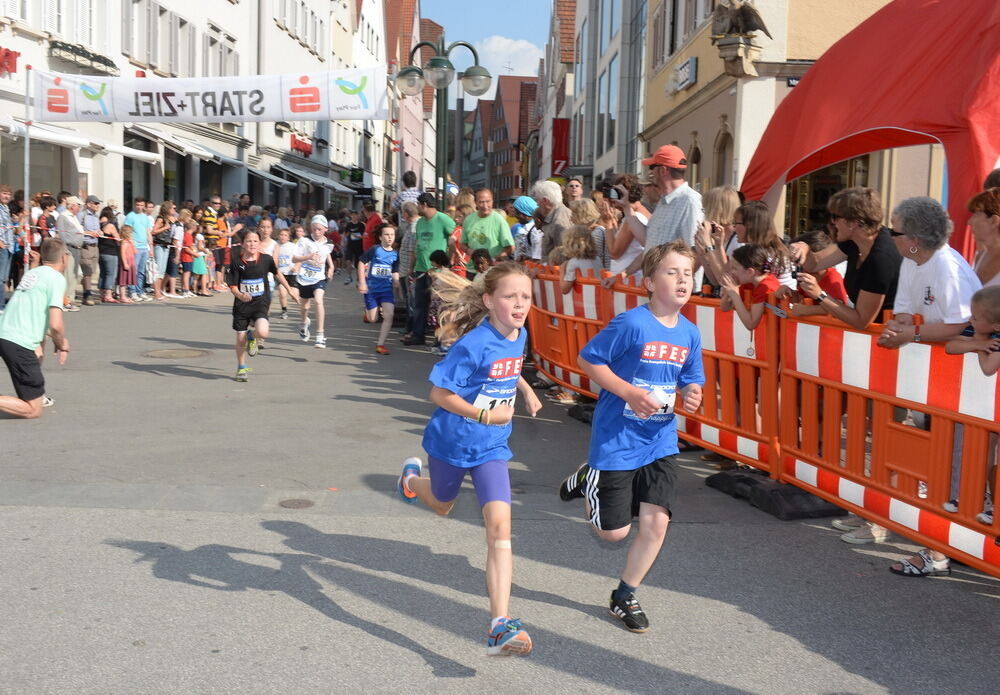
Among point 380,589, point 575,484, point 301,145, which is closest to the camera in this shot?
point 380,589

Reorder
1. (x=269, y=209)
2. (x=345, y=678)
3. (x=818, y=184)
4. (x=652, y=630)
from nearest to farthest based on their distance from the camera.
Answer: (x=345, y=678) → (x=652, y=630) → (x=818, y=184) → (x=269, y=209)

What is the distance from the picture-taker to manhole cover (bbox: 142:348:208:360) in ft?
41.7

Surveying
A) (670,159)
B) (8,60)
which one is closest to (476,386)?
(670,159)

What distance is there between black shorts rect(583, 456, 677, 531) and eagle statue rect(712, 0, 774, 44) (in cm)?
1322

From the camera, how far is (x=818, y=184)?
17719mm

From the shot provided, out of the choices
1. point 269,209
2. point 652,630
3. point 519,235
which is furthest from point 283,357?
point 269,209

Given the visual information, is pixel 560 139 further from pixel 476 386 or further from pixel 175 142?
pixel 476 386

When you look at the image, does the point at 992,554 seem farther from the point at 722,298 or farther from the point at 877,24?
the point at 877,24

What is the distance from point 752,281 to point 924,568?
2025 mm

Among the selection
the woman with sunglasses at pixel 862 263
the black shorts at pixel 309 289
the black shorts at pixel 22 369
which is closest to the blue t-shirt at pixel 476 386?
the woman with sunglasses at pixel 862 263

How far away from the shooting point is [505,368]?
443 centimetres

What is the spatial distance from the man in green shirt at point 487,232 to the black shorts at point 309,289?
266cm

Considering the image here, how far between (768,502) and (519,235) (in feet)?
23.0

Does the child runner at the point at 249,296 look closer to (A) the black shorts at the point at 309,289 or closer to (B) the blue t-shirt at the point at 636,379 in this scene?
(A) the black shorts at the point at 309,289
